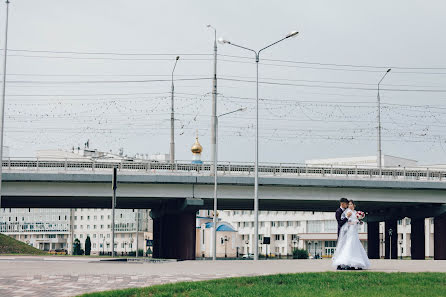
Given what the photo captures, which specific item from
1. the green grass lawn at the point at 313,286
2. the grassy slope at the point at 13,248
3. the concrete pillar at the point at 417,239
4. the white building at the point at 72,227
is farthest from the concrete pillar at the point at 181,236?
the white building at the point at 72,227

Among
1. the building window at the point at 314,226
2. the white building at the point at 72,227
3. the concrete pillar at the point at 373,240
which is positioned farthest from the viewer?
the white building at the point at 72,227

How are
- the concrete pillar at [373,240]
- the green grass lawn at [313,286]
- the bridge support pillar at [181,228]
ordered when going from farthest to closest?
1. the concrete pillar at [373,240]
2. the bridge support pillar at [181,228]
3. the green grass lawn at [313,286]

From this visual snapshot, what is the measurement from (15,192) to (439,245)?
31.7m

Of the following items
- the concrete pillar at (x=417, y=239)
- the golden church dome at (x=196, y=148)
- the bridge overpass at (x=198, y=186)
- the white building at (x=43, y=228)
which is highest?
the golden church dome at (x=196, y=148)

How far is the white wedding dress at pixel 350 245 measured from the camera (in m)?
18.9

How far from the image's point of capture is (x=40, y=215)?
523 ft

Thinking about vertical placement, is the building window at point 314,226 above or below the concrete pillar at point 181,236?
below

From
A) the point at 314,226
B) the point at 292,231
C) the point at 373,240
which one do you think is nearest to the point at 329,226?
the point at 314,226

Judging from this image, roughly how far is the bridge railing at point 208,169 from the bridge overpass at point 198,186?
0.07 meters

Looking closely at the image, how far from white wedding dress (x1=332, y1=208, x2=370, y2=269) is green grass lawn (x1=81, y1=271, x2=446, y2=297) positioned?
1615mm

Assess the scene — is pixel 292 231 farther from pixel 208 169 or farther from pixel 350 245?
pixel 350 245

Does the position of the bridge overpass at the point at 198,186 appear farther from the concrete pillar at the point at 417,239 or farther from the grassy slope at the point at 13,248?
the grassy slope at the point at 13,248

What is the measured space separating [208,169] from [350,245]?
30.4m

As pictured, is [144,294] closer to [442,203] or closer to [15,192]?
[15,192]
